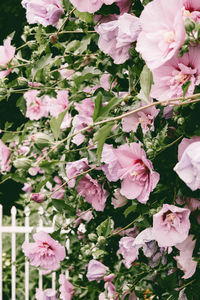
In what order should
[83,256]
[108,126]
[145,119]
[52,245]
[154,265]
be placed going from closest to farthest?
[108,126] → [145,119] → [154,265] → [52,245] → [83,256]

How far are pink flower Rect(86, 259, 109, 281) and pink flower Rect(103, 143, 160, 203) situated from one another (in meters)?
0.57

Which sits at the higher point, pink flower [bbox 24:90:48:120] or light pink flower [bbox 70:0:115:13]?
light pink flower [bbox 70:0:115:13]

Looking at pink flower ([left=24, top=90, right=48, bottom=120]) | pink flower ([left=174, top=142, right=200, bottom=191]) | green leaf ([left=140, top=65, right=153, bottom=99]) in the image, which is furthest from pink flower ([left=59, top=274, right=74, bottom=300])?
pink flower ([left=174, top=142, right=200, bottom=191])

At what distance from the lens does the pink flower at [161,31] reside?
751mm

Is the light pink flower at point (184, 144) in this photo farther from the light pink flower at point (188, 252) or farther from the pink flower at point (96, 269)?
the pink flower at point (96, 269)

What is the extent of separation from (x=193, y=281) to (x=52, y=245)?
48 cm

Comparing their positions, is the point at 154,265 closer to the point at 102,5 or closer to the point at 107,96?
the point at 107,96

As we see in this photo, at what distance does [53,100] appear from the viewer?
160cm

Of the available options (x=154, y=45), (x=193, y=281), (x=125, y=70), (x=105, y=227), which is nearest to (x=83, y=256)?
(x=105, y=227)

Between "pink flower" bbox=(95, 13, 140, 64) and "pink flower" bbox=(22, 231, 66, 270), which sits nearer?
"pink flower" bbox=(95, 13, 140, 64)

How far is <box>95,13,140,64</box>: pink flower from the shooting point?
0.91 metres

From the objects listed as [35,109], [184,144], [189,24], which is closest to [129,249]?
[184,144]

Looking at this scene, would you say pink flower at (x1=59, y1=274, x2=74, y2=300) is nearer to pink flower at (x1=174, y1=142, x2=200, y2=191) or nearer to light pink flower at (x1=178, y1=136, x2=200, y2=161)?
light pink flower at (x1=178, y1=136, x2=200, y2=161)

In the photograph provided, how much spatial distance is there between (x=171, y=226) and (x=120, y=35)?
0.41 m
